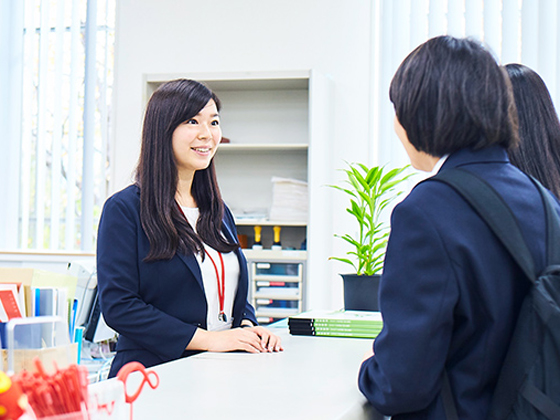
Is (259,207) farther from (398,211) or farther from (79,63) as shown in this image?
(398,211)

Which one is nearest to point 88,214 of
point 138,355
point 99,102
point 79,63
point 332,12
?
point 99,102

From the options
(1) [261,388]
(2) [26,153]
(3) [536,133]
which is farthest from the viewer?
(2) [26,153]

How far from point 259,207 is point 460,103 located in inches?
127

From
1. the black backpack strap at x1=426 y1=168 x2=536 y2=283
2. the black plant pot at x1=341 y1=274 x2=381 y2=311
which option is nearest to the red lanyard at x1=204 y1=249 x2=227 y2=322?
the black plant pot at x1=341 y1=274 x2=381 y2=311

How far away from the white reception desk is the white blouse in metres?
0.21

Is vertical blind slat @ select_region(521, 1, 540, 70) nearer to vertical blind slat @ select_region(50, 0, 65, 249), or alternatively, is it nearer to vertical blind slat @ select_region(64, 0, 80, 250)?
vertical blind slat @ select_region(64, 0, 80, 250)

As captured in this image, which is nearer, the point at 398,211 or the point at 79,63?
the point at 398,211

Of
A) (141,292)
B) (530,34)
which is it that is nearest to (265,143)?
(530,34)

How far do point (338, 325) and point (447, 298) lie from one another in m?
0.90

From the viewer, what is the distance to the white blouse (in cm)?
172

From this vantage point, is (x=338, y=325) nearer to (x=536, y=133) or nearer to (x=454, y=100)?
(x=536, y=133)

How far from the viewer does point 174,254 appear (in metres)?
1.67

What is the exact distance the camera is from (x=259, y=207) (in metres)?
4.14

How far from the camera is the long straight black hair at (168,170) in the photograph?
171 cm
